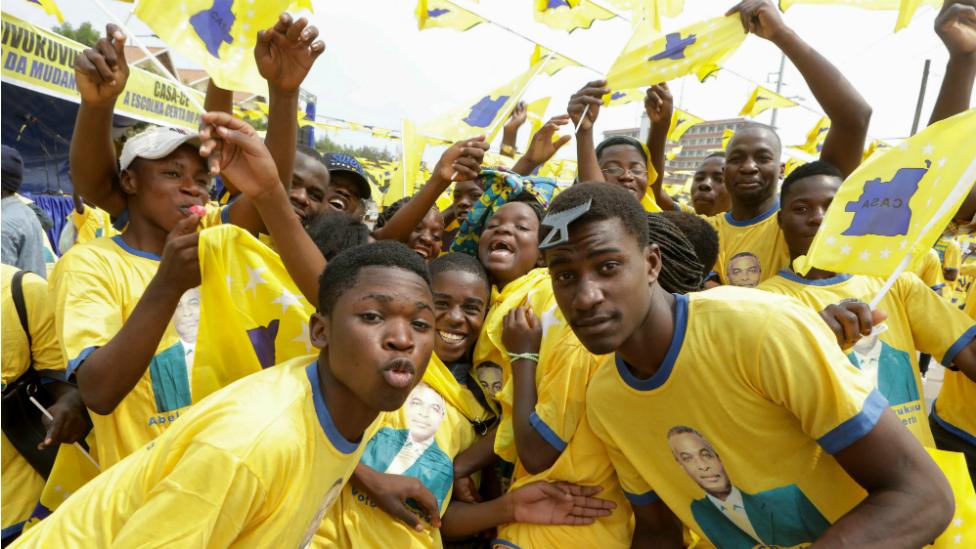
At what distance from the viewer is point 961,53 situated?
289 centimetres

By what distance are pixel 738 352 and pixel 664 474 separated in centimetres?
58

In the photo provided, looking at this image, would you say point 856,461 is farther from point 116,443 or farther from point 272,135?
point 116,443

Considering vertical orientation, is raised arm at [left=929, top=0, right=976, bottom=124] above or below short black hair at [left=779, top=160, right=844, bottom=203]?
above

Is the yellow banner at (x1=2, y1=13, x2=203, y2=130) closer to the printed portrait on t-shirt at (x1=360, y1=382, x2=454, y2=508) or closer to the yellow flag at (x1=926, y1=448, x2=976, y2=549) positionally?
the printed portrait on t-shirt at (x1=360, y1=382, x2=454, y2=508)

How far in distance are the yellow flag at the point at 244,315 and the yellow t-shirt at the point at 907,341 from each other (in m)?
2.22

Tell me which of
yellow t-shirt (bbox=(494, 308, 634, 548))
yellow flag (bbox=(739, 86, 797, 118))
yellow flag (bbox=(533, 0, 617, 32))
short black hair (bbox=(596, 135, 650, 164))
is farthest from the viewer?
yellow flag (bbox=(739, 86, 797, 118))

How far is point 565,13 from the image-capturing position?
19.9 feet

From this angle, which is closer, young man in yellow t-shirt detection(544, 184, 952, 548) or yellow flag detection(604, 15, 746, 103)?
young man in yellow t-shirt detection(544, 184, 952, 548)

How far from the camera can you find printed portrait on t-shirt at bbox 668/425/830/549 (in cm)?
182

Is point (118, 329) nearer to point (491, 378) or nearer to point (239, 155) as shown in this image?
point (239, 155)

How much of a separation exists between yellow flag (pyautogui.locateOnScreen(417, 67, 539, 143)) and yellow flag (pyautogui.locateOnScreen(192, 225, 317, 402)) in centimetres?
278

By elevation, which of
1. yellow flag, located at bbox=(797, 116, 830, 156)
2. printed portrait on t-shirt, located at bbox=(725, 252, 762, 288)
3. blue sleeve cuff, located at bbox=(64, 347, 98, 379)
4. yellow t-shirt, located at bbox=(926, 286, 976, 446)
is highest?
yellow flag, located at bbox=(797, 116, 830, 156)

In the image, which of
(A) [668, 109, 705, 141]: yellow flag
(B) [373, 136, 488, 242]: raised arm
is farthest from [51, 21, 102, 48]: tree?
(B) [373, 136, 488, 242]: raised arm

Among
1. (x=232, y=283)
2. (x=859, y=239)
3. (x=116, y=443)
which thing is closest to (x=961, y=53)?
(x=859, y=239)
